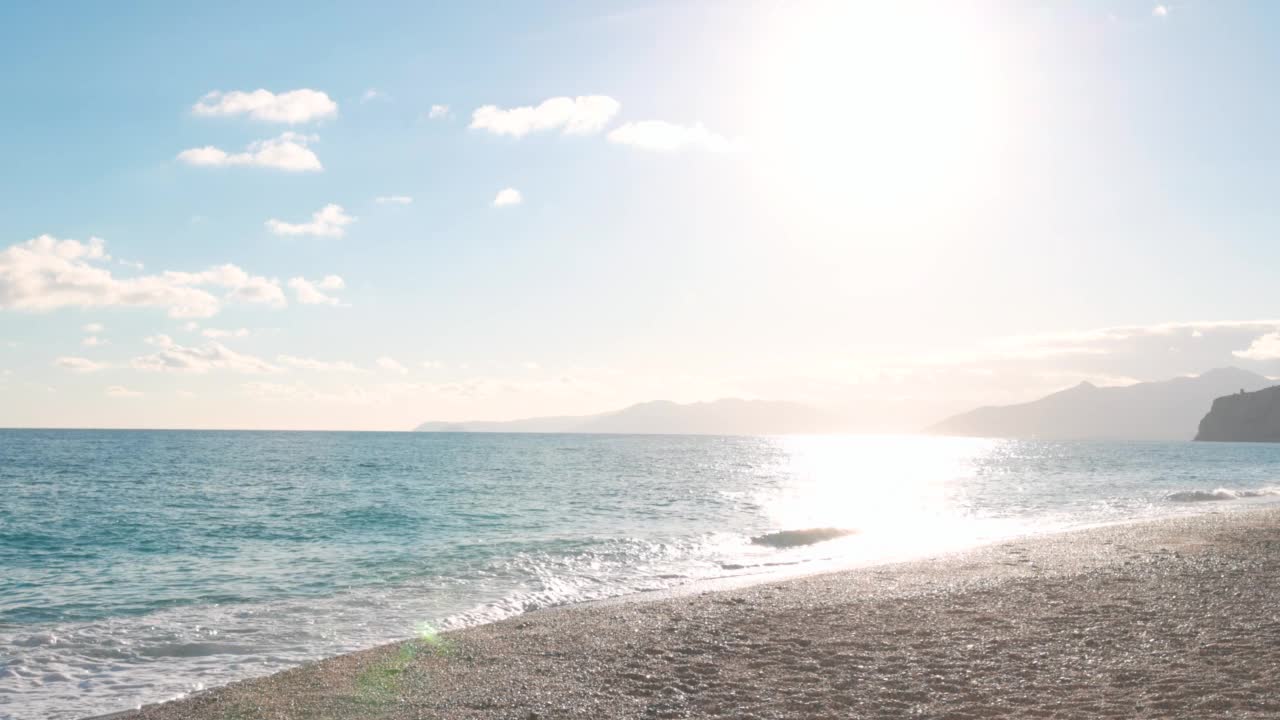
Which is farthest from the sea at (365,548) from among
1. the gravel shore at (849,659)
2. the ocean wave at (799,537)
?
the gravel shore at (849,659)

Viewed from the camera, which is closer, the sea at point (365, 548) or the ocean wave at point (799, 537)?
the sea at point (365, 548)

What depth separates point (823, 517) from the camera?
38.1 meters

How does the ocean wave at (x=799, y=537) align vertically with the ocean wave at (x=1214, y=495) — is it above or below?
above

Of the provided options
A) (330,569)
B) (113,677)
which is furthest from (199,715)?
(330,569)

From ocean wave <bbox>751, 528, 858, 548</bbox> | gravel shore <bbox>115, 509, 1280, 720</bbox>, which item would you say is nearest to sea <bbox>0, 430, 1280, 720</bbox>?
ocean wave <bbox>751, 528, 858, 548</bbox>

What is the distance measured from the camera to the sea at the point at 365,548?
14.5m

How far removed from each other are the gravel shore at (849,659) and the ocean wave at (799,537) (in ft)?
36.0

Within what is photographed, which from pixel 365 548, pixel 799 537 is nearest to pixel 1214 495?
pixel 799 537

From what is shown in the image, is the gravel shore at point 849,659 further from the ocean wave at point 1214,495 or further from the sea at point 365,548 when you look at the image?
the ocean wave at point 1214,495

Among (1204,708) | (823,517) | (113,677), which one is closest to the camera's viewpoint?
(1204,708)

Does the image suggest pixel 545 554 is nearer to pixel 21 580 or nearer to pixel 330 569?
pixel 330 569

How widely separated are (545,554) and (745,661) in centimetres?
1477

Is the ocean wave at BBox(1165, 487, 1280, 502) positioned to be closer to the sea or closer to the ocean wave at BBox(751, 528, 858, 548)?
the sea

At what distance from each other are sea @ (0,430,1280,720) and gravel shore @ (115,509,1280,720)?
2758 millimetres
